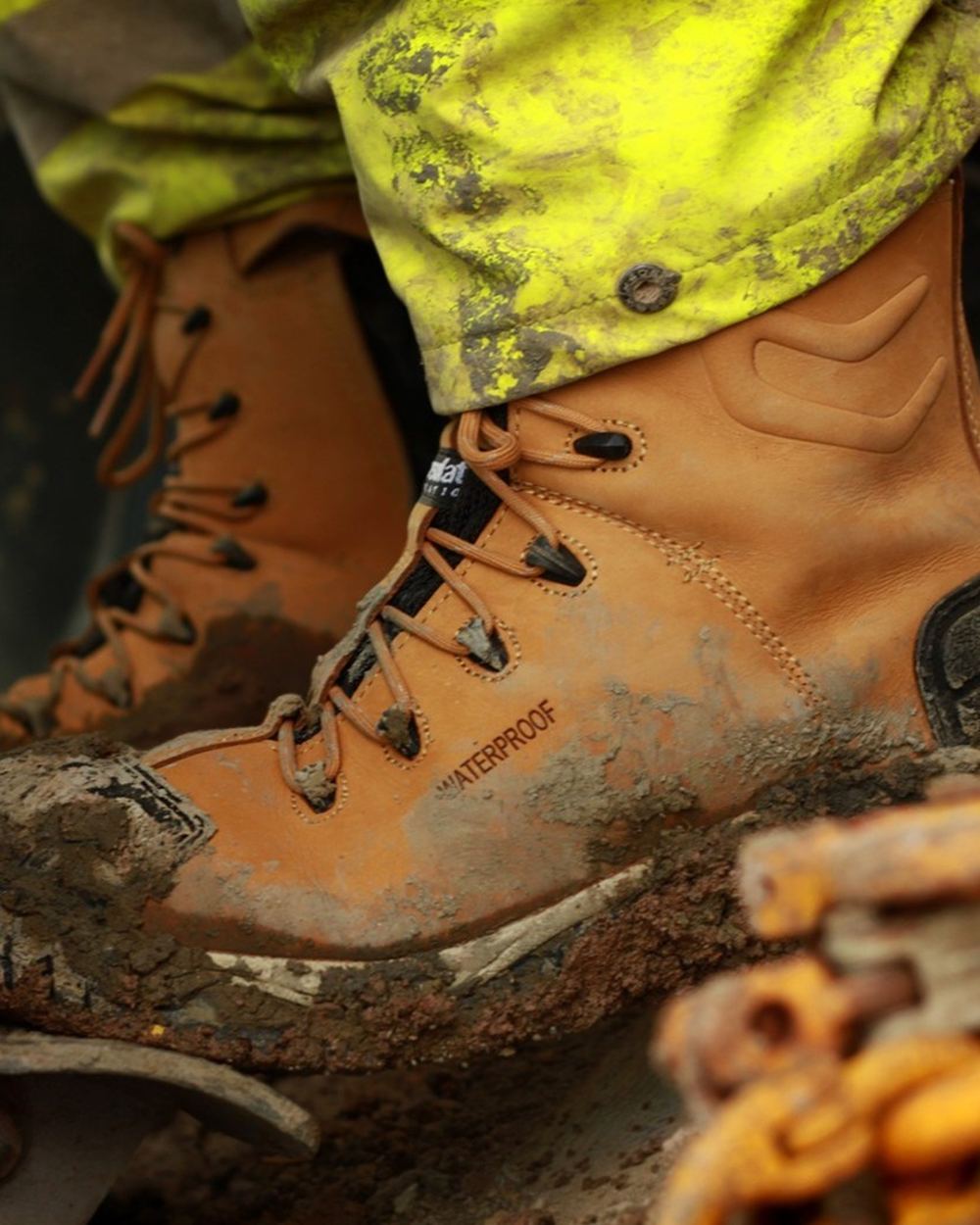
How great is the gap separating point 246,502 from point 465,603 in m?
0.64

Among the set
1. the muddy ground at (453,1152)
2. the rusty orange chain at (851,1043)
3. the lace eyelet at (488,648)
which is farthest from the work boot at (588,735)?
the rusty orange chain at (851,1043)

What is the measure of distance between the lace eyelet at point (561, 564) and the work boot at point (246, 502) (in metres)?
0.61

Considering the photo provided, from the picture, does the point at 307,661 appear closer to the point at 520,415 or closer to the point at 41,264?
the point at 520,415

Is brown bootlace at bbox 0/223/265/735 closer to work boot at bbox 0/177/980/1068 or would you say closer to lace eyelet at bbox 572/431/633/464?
work boot at bbox 0/177/980/1068

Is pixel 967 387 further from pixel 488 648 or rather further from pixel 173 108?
pixel 173 108

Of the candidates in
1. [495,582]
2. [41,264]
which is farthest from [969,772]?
[41,264]

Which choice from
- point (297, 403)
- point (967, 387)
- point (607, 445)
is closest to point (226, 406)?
point (297, 403)

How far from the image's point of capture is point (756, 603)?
1.06m

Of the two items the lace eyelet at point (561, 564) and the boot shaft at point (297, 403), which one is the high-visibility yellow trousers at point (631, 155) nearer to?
the lace eyelet at point (561, 564)

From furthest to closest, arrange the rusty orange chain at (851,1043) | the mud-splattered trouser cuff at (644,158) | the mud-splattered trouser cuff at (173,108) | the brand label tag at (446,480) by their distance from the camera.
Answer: the mud-splattered trouser cuff at (173,108) < the brand label tag at (446,480) < the mud-splattered trouser cuff at (644,158) < the rusty orange chain at (851,1043)

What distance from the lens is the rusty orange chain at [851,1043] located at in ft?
1.80

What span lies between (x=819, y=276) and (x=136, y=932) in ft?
2.04

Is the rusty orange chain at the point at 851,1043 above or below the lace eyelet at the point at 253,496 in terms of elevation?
below

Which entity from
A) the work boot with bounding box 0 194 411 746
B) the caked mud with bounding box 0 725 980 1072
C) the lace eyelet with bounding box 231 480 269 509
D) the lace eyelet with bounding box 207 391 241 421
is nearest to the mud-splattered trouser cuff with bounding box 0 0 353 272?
the work boot with bounding box 0 194 411 746
